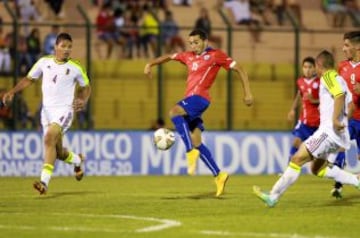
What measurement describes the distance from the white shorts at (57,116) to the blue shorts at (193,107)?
66.3 inches

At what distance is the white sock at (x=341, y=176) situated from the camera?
14914 millimetres

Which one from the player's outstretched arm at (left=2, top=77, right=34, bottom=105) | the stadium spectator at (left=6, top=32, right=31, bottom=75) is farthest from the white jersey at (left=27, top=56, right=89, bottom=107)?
→ the stadium spectator at (left=6, top=32, right=31, bottom=75)

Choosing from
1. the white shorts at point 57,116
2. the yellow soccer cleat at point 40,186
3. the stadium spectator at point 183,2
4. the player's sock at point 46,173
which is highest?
the stadium spectator at point 183,2

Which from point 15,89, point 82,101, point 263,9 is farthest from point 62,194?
point 263,9

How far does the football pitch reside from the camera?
11.6 meters

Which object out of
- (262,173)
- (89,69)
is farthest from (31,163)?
(262,173)

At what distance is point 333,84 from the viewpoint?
13883mm

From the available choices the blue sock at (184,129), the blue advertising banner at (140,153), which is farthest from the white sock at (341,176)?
the blue advertising banner at (140,153)

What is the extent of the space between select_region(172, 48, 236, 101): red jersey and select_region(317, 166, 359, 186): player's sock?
275 cm

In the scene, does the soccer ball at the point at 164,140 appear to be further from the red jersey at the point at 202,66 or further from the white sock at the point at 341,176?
the white sock at the point at 341,176

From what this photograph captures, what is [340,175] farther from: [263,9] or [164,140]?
[263,9]

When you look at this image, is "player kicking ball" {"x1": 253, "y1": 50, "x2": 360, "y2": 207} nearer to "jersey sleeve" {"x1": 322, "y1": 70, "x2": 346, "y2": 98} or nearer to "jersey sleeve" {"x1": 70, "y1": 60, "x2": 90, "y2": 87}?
"jersey sleeve" {"x1": 322, "y1": 70, "x2": 346, "y2": 98}

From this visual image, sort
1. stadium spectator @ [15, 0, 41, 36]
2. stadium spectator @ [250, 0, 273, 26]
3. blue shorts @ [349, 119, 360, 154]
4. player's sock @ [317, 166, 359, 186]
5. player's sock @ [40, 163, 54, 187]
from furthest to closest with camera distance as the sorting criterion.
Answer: stadium spectator @ [250, 0, 273, 26] → stadium spectator @ [15, 0, 41, 36] → blue shorts @ [349, 119, 360, 154] → player's sock @ [40, 163, 54, 187] → player's sock @ [317, 166, 359, 186]

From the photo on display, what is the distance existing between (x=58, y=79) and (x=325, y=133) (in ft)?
15.2
